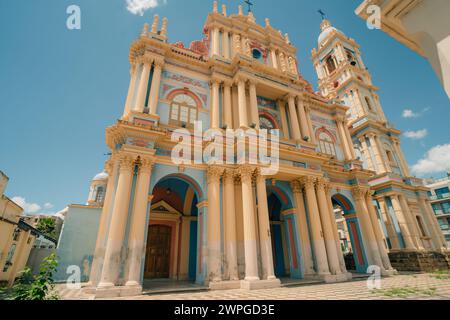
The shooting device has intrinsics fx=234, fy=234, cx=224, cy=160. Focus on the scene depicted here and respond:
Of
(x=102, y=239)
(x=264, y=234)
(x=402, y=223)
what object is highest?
(x=402, y=223)

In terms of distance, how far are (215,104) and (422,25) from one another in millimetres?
11838

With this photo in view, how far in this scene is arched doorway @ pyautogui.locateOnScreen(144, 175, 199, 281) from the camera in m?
13.5

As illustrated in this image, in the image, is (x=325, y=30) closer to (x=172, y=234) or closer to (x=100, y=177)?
(x=172, y=234)

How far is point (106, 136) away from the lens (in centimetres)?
1140

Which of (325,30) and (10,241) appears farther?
(325,30)

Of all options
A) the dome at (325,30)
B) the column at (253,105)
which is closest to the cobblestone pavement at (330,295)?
the column at (253,105)

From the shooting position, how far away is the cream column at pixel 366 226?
1436 centimetres

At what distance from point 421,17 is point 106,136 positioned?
1188 centimetres

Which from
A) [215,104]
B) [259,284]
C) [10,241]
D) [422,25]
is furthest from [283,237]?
[10,241]

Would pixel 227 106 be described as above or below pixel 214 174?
above

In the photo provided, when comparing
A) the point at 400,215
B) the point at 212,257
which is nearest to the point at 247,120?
the point at 212,257

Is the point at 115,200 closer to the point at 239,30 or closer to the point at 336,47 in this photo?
the point at 239,30

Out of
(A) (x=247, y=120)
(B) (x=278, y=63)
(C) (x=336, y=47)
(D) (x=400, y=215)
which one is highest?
(C) (x=336, y=47)

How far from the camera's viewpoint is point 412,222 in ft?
66.8
